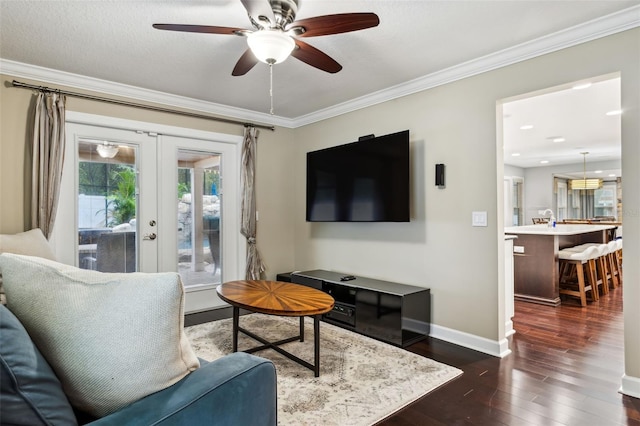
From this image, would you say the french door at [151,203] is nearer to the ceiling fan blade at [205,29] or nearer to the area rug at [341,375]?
the area rug at [341,375]

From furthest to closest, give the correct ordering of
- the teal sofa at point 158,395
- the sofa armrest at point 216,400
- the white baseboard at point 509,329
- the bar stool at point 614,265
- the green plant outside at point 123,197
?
the bar stool at point 614,265
the green plant outside at point 123,197
the white baseboard at point 509,329
the sofa armrest at point 216,400
the teal sofa at point 158,395

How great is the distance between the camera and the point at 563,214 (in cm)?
1027

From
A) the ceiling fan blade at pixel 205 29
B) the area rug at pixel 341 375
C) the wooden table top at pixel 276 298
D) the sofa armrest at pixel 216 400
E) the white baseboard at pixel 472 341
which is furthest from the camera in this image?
the white baseboard at pixel 472 341

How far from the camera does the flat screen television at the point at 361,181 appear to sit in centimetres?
351

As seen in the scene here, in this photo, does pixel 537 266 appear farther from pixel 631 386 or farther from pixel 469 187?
pixel 631 386

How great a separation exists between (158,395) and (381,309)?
2585 mm

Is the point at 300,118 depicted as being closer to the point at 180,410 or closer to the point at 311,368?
the point at 311,368

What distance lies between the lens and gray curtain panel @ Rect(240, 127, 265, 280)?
14.9ft

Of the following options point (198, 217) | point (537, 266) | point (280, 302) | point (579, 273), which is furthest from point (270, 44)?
point (579, 273)

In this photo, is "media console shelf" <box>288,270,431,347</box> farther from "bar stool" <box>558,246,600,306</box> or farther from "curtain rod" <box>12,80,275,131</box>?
"bar stool" <box>558,246,600,306</box>

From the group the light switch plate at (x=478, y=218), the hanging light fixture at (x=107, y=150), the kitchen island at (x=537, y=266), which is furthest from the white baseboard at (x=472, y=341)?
the hanging light fixture at (x=107, y=150)

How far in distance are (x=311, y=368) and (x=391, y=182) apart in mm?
1904

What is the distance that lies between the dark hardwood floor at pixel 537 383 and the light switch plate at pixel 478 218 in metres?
1.11

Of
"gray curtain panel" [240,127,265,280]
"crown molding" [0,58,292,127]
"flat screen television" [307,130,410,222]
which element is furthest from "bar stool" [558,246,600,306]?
"crown molding" [0,58,292,127]
